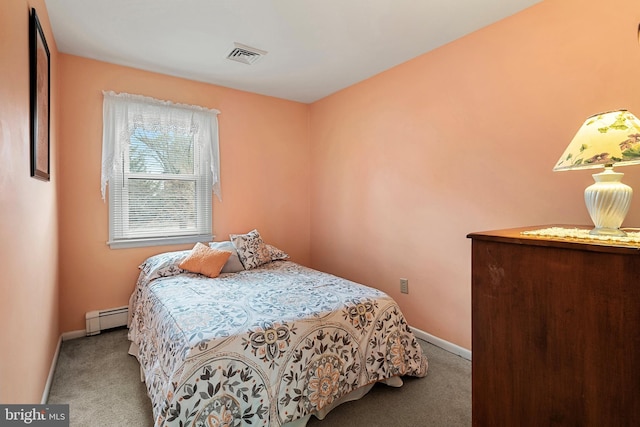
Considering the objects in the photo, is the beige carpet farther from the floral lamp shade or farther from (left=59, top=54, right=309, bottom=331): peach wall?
the floral lamp shade

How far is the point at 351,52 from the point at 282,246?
2245 millimetres

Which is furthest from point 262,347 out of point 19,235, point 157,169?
point 157,169

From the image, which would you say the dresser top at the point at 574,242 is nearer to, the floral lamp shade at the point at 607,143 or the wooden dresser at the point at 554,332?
the wooden dresser at the point at 554,332

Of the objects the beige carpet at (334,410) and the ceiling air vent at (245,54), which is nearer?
the beige carpet at (334,410)

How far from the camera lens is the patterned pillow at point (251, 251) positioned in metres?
2.89

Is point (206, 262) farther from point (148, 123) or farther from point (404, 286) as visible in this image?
point (404, 286)

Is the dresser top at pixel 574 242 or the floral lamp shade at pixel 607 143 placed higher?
the floral lamp shade at pixel 607 143

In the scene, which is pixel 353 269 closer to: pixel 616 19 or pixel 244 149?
pixel 244 149

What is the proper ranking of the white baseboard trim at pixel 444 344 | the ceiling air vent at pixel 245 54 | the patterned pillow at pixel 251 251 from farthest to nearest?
the patterned pillow at pixel 251 251 → the ceiling air vent at pixel 245 54 → the white baseboard trim at pixel 444 344

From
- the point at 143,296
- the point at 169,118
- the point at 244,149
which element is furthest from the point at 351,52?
the point at 143,296

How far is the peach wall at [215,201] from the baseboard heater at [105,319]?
66mm

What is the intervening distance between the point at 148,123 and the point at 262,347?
2.45m

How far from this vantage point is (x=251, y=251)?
2949 millimetres

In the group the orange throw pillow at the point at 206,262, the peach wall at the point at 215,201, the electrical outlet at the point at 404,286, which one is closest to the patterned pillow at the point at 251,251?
the orange throw pillow at the point at 206,262
